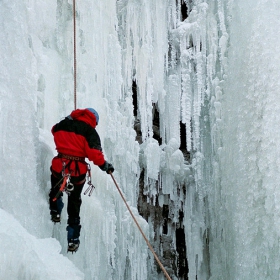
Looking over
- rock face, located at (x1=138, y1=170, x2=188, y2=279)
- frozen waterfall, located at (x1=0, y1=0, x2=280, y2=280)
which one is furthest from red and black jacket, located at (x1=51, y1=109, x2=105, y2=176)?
rock face, located at (x1=138, y1=170, x2=188, y2=279)

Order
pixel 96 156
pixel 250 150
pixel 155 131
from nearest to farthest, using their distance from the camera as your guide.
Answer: pixel 96 156 → pixel 250 150 → pixel 155 131

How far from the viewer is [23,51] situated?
10.3 feet

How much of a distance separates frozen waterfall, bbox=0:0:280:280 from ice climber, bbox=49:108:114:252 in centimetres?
18

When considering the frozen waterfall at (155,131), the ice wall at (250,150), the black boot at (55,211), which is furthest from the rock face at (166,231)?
the black boot at (55,211)

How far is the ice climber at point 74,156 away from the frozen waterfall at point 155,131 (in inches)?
7.2

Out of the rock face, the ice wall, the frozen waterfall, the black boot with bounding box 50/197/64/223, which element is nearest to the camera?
the frozen waterfall

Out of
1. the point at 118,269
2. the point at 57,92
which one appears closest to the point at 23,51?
the point at 57,92

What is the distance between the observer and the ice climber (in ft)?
9.59

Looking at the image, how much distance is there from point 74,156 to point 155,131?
361 centimetres

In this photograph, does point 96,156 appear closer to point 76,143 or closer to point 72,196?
point 76,143

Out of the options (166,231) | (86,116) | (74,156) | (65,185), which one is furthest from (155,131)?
(65,185)

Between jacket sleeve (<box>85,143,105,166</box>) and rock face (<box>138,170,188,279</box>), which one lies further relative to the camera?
rock face (<box>138,170,188,279</box>)

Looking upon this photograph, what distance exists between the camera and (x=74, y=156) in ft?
9.73

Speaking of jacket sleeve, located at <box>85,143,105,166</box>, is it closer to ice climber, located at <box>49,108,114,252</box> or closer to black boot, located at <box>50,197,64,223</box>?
ice climber, located at <box>49,108,114,252</box>
